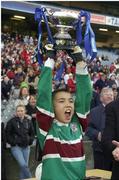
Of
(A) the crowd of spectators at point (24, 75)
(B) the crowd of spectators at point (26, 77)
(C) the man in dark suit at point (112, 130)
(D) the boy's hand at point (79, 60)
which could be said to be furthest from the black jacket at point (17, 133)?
(C) the man in dark suit at point (112, 130)

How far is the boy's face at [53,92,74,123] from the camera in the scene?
11.5 ft

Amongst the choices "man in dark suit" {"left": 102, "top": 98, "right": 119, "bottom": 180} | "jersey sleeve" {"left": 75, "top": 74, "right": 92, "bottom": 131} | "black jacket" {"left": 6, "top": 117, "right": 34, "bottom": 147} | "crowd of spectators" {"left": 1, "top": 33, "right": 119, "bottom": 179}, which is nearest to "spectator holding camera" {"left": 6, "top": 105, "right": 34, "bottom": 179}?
"black jacket" {"left": 6, "top": 117, "right": 34, "bottom": 147}

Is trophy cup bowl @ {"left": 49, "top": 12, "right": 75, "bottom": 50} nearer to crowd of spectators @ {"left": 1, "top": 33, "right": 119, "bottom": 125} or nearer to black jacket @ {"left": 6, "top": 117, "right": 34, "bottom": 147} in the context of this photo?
crowd of spectators @ {"left": 1, "top": 33, "right": 119, "bottom": 125}

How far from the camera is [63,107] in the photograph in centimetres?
351

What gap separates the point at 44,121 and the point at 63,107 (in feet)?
0.58

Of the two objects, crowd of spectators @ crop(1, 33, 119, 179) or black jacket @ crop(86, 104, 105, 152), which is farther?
black jacket @ crop(86, 104, 105, 152)

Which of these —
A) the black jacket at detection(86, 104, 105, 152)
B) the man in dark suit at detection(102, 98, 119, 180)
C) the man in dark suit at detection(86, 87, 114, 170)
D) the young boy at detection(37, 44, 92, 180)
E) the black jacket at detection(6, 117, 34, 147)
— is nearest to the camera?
the man in dark suit at detection(102, 98, 119, 180)

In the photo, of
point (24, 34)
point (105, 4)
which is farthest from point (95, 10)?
point (24, 34)

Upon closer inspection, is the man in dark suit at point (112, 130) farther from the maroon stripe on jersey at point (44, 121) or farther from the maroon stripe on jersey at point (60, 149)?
the maroon stripe on jersey at point (44, 121)

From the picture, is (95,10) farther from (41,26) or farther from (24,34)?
(41,26)

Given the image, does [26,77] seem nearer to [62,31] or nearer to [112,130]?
[62,31]

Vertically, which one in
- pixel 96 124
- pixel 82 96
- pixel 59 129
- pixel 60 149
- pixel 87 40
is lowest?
pixel 96 124

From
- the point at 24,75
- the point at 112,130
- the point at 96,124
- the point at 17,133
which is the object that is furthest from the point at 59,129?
the point at 24,75

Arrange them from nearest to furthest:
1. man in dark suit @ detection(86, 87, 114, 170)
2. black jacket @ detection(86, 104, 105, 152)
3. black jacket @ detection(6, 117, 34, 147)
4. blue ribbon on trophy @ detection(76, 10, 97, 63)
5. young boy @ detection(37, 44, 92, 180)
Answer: young boy @ detection(37, 44, 92, 180), blue ribbon on trophy @ detection(76, 10, 97, 63), man in dark suit @ detection(86, 87, 114, 170), black jacket @ detection(86, 104, 105, 152), black jacket @ detection(6, 117, 34, 147)
